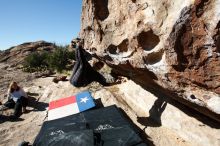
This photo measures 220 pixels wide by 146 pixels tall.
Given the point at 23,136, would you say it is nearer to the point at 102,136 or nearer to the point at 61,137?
the point at 61,137

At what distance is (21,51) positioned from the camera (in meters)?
22.4

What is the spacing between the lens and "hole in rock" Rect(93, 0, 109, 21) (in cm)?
584

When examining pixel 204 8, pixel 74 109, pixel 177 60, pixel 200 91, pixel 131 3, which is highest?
pixel 131 3

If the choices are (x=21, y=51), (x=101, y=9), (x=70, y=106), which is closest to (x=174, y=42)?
(x=101, y=9)

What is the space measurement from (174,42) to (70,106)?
3990 mm

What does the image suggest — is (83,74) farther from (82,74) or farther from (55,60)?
(55,60)

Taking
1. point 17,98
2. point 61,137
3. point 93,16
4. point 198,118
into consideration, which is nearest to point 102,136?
point 61,137

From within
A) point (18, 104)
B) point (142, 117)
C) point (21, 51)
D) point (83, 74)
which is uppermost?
point (21, 51)

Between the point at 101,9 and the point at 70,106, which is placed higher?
the point at 101,9

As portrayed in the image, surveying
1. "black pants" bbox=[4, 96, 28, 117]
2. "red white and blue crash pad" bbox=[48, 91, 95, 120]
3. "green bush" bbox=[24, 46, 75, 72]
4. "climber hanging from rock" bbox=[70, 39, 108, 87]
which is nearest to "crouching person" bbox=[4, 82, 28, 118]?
"black pants" bbox=[4, 96, 28, 117]

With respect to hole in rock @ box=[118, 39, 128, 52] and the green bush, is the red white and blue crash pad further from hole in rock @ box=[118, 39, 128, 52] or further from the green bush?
the green bush

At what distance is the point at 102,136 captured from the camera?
4945 millimetres

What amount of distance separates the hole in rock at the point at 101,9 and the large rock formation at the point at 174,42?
82 millimetres

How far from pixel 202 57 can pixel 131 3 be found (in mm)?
1831
